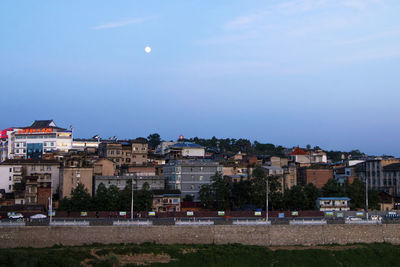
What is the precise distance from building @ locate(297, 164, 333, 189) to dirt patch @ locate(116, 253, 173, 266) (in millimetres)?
43338

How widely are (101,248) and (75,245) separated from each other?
2947mm

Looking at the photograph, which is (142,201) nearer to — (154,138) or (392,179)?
(392,179)

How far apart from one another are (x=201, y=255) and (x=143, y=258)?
463 cm

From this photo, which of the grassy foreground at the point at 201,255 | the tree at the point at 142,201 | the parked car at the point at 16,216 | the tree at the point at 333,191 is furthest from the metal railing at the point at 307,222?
A: the parked car at the point at 16,216

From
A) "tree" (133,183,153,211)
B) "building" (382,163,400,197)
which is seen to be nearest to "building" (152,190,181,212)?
"tree" (133,183,153,211)

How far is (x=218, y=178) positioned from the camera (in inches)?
2516

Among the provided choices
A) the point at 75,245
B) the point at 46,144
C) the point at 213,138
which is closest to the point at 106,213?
the point at 75,245

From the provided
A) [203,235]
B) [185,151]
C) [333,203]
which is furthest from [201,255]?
[185,151]

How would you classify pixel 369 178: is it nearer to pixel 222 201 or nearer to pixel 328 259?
pixel 222 201

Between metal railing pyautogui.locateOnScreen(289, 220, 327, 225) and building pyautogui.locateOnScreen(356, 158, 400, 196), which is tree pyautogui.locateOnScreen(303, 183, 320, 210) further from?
building pyautogui.locateOnScreen(356, 158, 400, 196)

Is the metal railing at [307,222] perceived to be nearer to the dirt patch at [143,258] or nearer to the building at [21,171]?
the dirt patch at [143,258]

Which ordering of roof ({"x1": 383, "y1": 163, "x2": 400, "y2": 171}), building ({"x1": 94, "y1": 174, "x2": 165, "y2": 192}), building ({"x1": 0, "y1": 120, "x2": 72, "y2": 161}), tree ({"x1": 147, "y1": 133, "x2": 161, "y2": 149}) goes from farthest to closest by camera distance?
1. tree ({"x1": 147, "y1": 133, "x2": 161, "y2": 149})
2. building ({"x1": 0, "y1": 120, "x2": 72, "y2": 161})
3. roof ({"x1": 383, "y1": 163, "x2": 400, "y2": 171})
4. building ({"x1": 94, "y1": 174, "x2": 165, "y2": 192})

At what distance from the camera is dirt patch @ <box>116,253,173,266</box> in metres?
41.9

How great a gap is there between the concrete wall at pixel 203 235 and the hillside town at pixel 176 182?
238 inches
